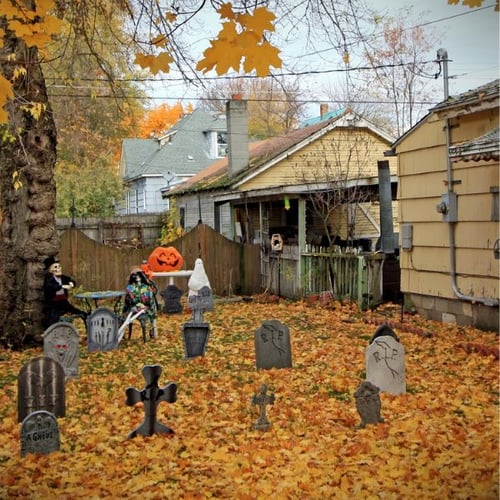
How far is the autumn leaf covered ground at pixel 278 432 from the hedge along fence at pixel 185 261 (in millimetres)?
7109

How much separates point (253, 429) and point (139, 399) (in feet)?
3.90

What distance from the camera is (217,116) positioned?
38.5 meters

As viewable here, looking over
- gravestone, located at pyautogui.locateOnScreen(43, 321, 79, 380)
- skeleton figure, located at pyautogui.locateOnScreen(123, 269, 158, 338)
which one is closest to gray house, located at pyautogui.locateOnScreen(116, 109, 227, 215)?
skeleton figure, located at pyautogui.locateOnScreen(123, 269, 158, 338)

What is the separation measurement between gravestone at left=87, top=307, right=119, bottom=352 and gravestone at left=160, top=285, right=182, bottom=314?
4413 mm

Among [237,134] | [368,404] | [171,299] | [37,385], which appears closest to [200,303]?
[171,299]

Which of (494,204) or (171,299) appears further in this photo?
(171,299)

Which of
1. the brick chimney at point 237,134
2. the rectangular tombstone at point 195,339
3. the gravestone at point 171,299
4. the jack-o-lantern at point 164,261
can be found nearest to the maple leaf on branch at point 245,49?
the rectangular tombstone at point 195,339

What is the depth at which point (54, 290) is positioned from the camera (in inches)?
465

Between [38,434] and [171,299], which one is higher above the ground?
[171,299]

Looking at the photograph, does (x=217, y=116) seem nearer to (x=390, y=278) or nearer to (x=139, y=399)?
(x=390, y=278)

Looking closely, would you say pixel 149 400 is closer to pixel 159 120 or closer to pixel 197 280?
pixel 197 280

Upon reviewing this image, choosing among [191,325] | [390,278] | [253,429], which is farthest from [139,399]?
[390,278]

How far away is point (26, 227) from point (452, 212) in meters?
7.57

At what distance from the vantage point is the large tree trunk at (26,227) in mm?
11844
